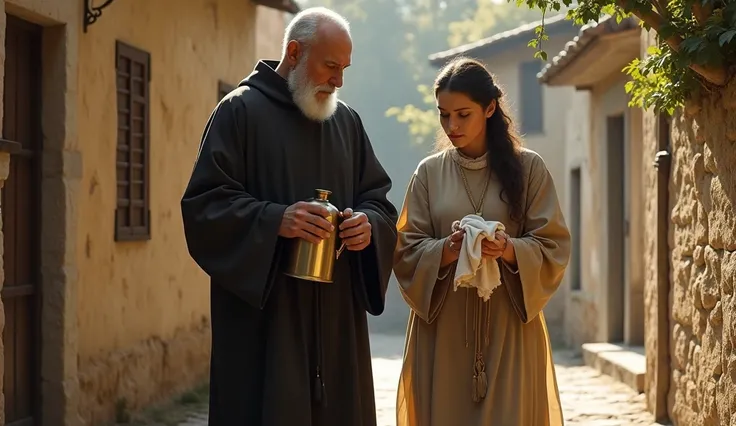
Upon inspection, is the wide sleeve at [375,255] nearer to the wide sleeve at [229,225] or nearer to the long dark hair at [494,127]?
the wide sleeve at [229,225]

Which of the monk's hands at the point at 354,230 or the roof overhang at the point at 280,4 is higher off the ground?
the roof overhang at the point at 280,4

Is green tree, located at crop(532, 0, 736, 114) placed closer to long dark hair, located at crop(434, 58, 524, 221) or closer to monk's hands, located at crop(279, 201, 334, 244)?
long dark hair, located at crop(434, 58, 524, 221)

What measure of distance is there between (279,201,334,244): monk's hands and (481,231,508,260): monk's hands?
2.68 feet

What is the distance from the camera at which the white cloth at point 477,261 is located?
177 inches

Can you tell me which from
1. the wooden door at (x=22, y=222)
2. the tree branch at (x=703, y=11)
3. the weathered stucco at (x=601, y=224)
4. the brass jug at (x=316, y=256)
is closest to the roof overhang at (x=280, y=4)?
the weathered stucco at (x=601, y=224)

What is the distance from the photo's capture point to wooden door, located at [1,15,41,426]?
6.47 m

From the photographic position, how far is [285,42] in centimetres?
439

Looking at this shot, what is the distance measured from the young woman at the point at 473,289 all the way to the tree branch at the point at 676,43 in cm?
90

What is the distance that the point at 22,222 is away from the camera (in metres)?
6.67

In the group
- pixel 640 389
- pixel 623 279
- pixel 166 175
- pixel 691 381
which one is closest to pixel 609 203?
pixel 623 279

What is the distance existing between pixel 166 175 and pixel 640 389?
3985 millimetres

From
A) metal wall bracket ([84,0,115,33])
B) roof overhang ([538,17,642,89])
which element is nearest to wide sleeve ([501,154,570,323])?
Result: metal wall bracket ([84,0,115,33])

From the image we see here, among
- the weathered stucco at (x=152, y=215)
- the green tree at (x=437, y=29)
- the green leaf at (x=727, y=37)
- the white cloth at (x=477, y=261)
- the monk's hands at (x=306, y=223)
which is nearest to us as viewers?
the monk's hands at (x=306, y=223)

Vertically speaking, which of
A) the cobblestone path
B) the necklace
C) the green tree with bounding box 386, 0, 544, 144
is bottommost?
the cobblestone path
